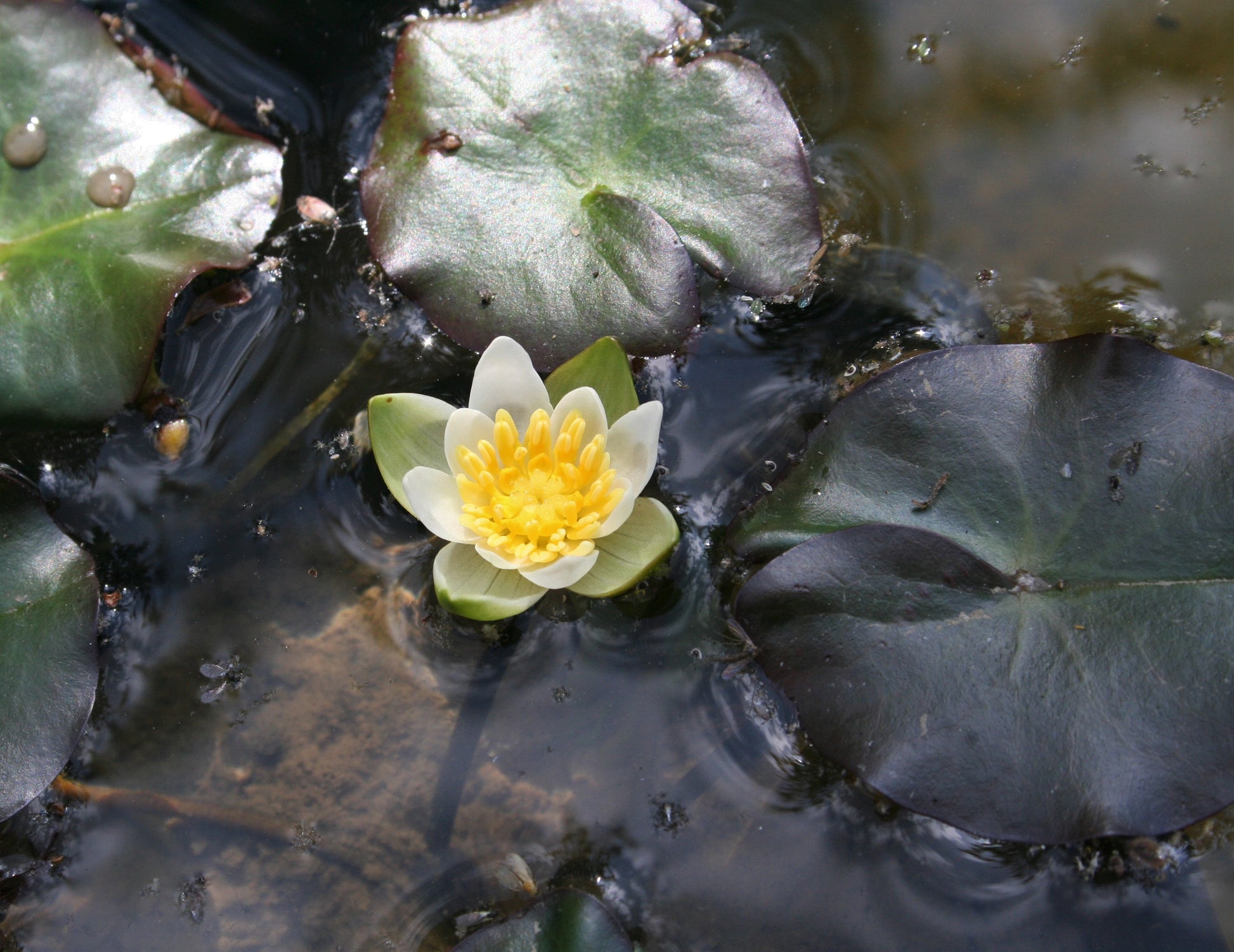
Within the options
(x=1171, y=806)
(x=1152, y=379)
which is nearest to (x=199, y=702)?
(x=1171, y=806)

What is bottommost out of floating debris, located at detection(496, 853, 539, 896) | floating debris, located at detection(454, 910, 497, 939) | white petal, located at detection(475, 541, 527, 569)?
Answer: floating debris, located at detection(454, 910, 497, 939)

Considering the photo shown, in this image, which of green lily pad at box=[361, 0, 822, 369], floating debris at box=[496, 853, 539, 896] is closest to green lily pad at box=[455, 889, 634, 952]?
floating debris at box=[496, 853, 539, 896]

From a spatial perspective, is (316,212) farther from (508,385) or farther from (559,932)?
(559,932)

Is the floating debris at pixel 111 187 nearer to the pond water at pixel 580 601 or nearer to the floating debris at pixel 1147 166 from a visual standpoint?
the pond water at pixel 580 601

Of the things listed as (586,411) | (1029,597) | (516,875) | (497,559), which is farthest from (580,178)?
(516,875)

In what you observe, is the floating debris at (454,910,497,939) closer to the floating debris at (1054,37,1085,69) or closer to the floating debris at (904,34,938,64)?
the floating debris at (904,34,938,64)

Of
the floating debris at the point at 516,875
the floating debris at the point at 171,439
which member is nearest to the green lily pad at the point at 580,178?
the floating debris at the point at 171,439
